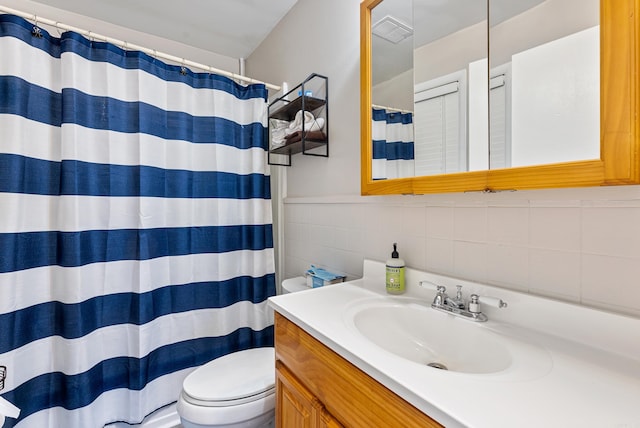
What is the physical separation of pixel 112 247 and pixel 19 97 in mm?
702

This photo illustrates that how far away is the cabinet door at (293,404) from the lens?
2.59 feet

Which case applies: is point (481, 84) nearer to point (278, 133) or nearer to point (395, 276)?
point (395, 276)

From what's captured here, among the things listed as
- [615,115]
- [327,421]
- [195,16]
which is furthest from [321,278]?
[195,16]

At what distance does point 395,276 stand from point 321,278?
398 mm

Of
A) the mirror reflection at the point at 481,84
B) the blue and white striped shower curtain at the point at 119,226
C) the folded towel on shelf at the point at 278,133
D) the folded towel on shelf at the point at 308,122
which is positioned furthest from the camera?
the folded towel on shelf at the point at 278,133

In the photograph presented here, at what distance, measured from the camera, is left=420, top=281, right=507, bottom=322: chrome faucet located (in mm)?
792

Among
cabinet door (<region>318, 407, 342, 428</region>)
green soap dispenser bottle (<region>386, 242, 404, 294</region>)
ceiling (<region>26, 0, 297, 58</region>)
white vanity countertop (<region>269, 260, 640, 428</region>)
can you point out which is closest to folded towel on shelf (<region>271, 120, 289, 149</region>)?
ceiling (<region>26, 0, 297, 58</region>)

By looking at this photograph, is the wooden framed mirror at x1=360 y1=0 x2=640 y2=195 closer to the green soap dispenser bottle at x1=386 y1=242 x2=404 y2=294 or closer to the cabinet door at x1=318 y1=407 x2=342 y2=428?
the green soap dispenser bottle at x1=386 y1=242 x2=404 y2=294

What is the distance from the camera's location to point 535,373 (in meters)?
0.55

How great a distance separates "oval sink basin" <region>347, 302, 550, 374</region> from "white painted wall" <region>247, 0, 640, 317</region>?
0.55 feet

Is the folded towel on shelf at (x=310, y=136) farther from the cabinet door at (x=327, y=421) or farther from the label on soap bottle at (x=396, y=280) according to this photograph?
the cabinet door at (x=327, y=421)

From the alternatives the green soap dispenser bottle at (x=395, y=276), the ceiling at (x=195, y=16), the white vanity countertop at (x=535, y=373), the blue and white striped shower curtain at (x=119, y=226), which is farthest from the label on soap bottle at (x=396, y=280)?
the ceiling at (x=195, y=16)

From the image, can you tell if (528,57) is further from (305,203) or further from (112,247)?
(112,247)

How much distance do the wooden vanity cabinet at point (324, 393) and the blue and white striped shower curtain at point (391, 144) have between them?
65 centimetres
